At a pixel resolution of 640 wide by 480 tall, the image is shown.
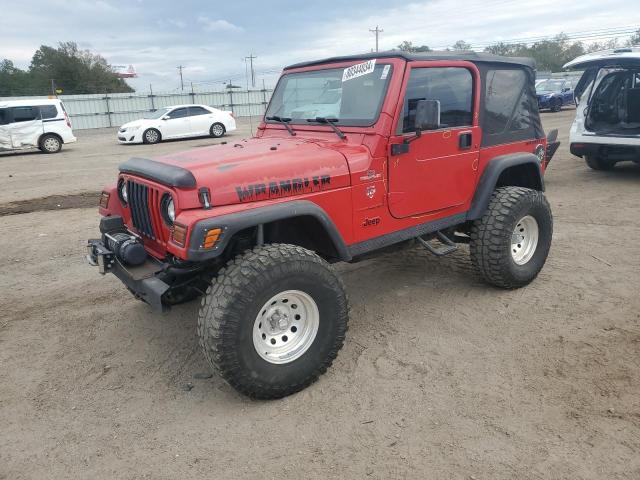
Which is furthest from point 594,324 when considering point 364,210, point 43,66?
point 43,66

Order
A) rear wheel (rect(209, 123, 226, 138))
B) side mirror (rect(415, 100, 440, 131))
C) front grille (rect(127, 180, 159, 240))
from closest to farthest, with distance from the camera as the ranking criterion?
front grille (rect(127, 180, 159, 240)) → side mirror (rect(415, 100, 440, 131)) → rear wheel (rect(209, 123, 226, 138))

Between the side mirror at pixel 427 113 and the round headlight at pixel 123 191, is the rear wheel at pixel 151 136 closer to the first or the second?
the round headlight at pixel 123 191

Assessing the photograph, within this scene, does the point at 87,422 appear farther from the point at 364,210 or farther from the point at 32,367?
the point at 364,210

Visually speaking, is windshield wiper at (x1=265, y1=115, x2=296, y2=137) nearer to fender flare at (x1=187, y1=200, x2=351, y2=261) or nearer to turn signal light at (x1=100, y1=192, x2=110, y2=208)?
fender flare at (x1=187, y1=200, x2=351, y2=261)

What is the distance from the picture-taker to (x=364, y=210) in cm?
366

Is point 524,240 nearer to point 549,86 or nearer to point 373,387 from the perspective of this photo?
point 373,387

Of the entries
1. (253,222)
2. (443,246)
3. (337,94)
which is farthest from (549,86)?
(253,222)

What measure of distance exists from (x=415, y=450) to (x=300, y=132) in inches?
102

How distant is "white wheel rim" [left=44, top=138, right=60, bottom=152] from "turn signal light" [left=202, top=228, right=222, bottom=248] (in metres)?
17.1

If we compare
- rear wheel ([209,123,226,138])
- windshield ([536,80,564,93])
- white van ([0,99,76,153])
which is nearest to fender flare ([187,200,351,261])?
white van ([0,99,76,153])

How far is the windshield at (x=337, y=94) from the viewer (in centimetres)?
379

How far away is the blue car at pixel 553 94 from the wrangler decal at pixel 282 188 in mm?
24750

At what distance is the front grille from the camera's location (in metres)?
3.40

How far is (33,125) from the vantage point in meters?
17.0
